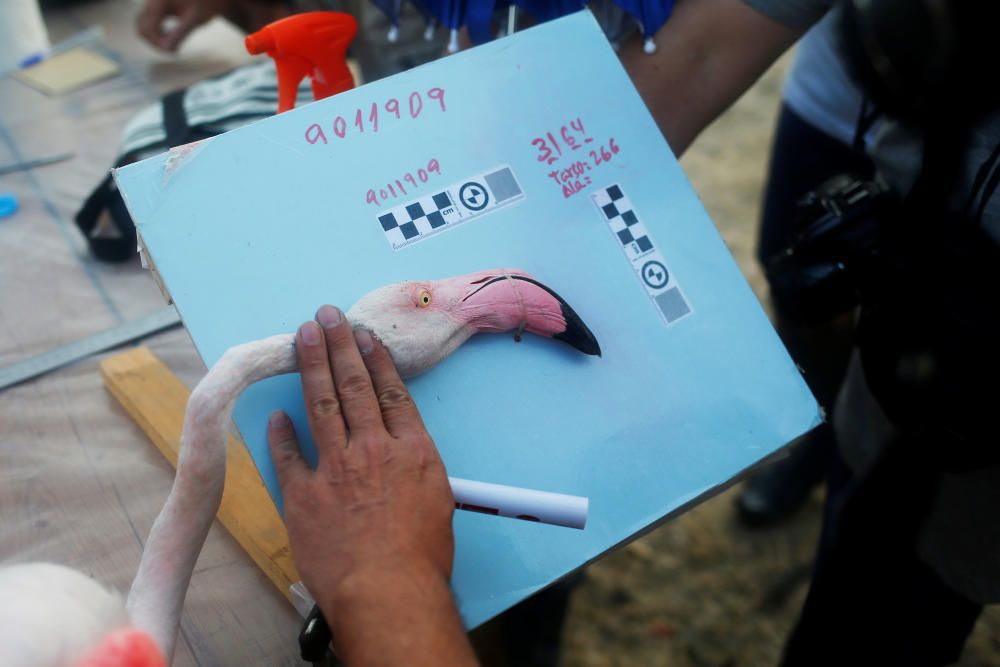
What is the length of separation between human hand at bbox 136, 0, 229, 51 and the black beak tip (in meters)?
1.05

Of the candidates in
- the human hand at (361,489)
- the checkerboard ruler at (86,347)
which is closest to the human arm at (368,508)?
the human hand at (361,489)

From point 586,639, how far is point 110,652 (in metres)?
0.99

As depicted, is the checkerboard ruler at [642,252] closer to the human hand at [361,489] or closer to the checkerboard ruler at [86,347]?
the human hand at [361,489]

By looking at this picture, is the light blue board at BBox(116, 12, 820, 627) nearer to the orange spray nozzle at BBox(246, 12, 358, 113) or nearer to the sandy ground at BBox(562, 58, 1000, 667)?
the orange spray nozzle at BBox(246, 12, 358, 113)

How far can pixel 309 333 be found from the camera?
53 centimetres

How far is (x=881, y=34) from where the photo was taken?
1.30ft

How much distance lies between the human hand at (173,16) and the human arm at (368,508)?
103 cm

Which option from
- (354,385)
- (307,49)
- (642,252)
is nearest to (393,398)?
(354,385)

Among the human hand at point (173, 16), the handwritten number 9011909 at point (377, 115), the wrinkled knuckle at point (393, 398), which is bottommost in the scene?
the wrinkled knuckle at point (393, 398)

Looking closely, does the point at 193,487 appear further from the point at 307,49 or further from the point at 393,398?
the point at 307,49

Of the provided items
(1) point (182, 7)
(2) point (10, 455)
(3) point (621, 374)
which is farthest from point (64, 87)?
(3) point (621, 374)

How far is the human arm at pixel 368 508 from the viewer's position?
47 cm

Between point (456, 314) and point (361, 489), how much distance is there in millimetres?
153

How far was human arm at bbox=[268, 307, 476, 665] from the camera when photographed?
475 mm
